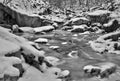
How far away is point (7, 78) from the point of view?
19.2 feet

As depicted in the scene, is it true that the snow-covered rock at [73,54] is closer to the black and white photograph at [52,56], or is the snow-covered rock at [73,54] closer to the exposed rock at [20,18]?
the black and white photograph at [52,56]

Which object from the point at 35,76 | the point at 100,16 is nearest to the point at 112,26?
the point at 100,16

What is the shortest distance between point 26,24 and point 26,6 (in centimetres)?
718

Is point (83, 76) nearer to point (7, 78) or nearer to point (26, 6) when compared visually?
point (7, 78)

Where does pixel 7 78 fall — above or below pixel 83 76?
above

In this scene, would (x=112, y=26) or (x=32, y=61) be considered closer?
(x=32, y=61)

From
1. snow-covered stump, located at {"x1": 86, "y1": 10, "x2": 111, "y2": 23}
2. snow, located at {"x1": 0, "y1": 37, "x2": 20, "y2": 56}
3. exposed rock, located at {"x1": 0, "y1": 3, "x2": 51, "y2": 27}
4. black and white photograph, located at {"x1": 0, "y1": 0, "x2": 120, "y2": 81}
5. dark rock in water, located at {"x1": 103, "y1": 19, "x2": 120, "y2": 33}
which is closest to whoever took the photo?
snow, located at {"x1": 0, "y1": 37, "x2": 20, "y2": 56}

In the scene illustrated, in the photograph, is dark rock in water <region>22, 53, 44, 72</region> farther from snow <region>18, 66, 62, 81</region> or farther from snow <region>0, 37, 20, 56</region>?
snow <region>0, 37, 20, 56</region>

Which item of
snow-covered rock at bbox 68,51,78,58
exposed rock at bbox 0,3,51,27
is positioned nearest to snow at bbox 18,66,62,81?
snow-covered rock at bbox 68,51,78,58

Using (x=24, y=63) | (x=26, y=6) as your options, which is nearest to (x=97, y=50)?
(x=24, y=63)

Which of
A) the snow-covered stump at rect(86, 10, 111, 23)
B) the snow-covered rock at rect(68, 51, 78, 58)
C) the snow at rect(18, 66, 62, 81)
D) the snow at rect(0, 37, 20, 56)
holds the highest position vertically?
the snow at rect(0, 37, 20, 56)

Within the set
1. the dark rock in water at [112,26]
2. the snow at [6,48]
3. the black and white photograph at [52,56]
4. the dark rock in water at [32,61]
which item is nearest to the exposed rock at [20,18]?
the black and white photograph at [52,56]

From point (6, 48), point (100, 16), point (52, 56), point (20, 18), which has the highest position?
point (6, 48)

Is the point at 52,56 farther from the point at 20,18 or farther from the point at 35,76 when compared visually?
the point at 20,18
